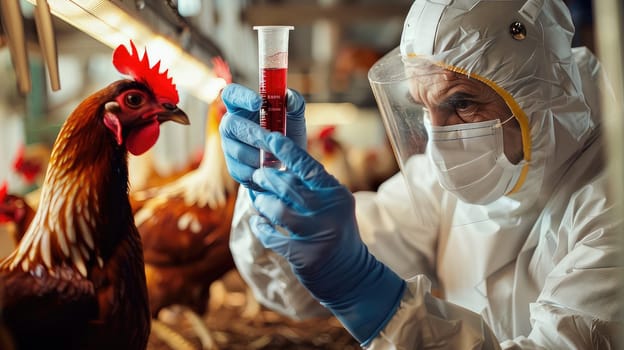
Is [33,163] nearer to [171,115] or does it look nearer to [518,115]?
[171,115]

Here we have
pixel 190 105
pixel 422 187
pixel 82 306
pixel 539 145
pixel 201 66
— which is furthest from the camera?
pixel 190 105

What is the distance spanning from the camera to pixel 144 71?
1254 millimetres

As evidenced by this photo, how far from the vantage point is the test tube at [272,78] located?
1.28 meters

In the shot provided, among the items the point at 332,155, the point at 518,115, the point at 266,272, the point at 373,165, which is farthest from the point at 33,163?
the point at 373,165

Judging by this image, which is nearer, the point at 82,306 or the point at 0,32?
the point at 0,32

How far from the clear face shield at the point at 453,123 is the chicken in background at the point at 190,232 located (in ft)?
2.65

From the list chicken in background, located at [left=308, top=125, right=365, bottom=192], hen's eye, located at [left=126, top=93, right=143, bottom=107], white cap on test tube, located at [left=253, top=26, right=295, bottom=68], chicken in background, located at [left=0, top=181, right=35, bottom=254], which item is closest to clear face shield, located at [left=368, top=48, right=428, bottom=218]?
white cap on test tube, located at [left=253, top=26, right=295, bottom=68]

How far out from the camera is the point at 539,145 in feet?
5.06

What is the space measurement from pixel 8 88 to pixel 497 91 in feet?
3.34

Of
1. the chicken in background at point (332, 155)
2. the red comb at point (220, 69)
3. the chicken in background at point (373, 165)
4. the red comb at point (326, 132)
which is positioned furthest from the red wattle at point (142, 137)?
the red comb at point (326, 132)

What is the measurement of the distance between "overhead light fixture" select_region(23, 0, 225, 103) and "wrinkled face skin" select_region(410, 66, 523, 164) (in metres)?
0.60

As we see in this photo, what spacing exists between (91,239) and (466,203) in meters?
0.98

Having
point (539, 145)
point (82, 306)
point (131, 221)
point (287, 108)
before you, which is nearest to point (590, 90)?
point (539, 145)

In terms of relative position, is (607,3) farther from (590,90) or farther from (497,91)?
(590,90)
